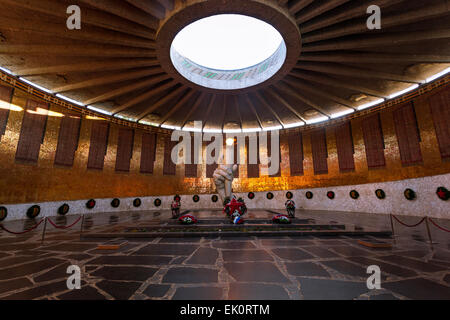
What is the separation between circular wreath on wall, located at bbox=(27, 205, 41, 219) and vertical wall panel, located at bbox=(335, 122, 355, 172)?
1970cm

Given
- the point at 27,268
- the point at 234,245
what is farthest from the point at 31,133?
the point at 234,245

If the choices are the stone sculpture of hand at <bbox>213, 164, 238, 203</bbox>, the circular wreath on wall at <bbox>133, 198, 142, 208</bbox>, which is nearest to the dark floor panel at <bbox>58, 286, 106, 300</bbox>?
the stone sculpture of hand at <bbox>213, 164, 238, 203</bbox>

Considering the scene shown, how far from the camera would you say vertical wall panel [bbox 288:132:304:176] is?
52.5 feet

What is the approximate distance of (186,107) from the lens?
48.6 feet

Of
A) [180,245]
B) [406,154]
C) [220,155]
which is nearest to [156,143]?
[220,155]

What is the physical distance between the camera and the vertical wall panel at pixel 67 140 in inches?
467

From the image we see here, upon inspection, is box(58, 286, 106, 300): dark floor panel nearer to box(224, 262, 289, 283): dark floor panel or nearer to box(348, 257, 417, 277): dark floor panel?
box(224, 262, 289, 283): dark floor panel

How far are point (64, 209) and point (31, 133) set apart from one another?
4.76m

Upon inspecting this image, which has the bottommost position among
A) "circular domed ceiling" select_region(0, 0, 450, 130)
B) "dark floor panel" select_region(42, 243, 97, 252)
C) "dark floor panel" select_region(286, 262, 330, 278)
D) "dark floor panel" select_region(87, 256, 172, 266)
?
"dark floor panel" select_region(42, 243, 97, 252)

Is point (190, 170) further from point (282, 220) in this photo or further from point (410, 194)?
point (410, 194)

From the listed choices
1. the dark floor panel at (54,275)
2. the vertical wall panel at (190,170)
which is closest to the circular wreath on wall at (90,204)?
the vertical wall panel at (190,170)

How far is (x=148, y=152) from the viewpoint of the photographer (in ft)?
53.1

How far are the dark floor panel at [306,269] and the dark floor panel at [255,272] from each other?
24cm
